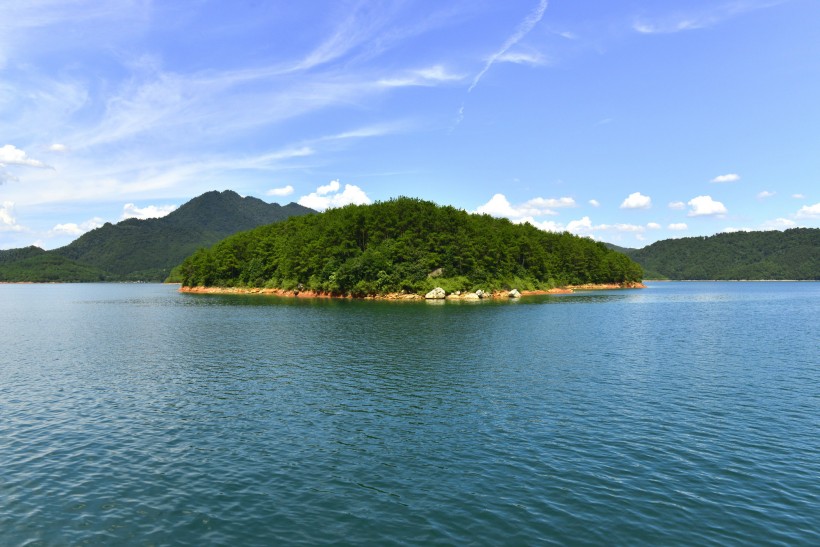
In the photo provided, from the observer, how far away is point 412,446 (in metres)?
24.0

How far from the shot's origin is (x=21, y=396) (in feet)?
110

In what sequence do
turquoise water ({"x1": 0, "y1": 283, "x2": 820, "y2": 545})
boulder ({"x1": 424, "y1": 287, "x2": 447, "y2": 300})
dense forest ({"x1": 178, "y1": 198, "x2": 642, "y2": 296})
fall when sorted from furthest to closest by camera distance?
→ dense forest ({"x1": 178, "y1": 198, "x2": 642, "y2": 296}) → boulder ({"x1": 424, "y1": 287, "x2": 447, "y2": 300}) → turquoise water ({"x1": 0, "y1": 283, "x2": 820, "y2": 545})

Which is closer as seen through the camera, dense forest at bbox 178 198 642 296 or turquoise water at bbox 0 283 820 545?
turquoise water at bbox 0 283 820 545

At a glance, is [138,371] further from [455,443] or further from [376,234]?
[376,234]

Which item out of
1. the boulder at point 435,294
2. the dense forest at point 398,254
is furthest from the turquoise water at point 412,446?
the dense forest at point 398,254

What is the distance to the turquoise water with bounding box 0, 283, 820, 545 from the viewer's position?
53.5ft

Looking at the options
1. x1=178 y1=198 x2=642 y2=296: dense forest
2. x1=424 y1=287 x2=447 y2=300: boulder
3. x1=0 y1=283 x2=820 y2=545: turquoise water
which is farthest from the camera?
x1=178 y1=198 x2=642 y2=296: dense forest

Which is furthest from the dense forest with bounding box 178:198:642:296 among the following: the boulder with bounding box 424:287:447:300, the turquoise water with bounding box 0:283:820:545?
the turquoise water with bounding box 0:283:820:545

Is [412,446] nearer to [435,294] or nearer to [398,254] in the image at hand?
[435,294]

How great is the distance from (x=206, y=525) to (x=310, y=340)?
148 ft

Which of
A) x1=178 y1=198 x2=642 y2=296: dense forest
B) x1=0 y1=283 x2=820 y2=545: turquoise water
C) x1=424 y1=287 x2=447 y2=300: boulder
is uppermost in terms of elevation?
x1=178 y1=198 x2=642 y2=296: dense forest

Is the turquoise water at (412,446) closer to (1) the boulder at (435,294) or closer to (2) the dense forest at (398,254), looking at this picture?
(1) the boulder at (435,294)

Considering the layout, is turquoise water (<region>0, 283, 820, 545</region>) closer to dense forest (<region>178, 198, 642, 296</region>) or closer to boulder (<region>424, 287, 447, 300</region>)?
boulder (<region>424, 287, 447, 300</region>)

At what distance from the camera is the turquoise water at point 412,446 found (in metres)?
16.3
